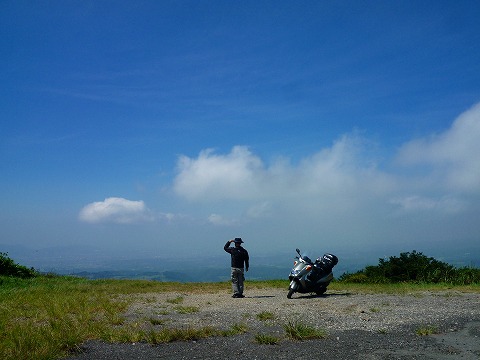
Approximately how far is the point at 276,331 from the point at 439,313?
4.46 m

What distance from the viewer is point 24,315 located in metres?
10.9

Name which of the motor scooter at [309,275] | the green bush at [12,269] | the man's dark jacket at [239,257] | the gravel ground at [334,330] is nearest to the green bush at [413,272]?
the motor scooter at [309,275]

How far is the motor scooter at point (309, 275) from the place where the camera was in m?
15.6

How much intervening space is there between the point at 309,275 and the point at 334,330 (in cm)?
692

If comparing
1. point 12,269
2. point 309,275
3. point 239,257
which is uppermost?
point 239,257

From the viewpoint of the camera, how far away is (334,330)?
29.1ft

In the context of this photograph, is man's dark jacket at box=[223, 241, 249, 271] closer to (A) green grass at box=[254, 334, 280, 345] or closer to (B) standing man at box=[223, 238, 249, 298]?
(B) standing man at box=[223, 238, 249, 298]

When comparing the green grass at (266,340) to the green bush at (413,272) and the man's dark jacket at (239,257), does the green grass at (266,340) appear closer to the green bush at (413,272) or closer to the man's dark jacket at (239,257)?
the man's dark jacket at (239,257)

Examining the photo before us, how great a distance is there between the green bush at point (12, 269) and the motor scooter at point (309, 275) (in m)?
19.7

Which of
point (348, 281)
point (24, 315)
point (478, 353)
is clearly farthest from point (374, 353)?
point (348, 281)

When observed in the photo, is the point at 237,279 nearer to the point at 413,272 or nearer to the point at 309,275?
the point at 309,275

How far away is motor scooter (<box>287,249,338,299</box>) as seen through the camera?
15.6m

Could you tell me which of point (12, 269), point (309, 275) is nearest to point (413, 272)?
point (309, 275)

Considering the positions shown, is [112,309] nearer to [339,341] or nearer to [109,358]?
[109,358]
